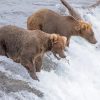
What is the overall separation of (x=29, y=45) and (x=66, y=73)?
139cm

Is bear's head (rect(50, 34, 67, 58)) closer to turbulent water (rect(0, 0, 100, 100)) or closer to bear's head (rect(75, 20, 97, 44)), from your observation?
turbulent water (rect(0, 0, 100, 100))

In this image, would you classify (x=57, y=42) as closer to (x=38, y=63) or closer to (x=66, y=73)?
(x=38, y=63)

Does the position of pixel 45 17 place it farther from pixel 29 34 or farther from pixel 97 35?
pixel 97 35

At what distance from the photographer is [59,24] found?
25.9ft

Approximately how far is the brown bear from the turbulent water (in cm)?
23

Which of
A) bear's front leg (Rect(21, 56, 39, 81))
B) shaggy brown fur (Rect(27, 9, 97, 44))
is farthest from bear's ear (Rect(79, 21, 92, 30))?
bear's front leg (Rect(21, 56, 39, 81))

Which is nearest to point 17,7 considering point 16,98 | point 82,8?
point 82,8

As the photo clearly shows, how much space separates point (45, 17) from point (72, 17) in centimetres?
44

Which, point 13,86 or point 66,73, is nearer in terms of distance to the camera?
point 13,86

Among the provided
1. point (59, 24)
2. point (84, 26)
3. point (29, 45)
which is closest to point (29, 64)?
point (29, 45)

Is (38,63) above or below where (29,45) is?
below

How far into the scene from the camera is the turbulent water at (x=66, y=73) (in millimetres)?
6832

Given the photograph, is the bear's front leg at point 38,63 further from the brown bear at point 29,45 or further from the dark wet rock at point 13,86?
the dark wet rock at point 13,86

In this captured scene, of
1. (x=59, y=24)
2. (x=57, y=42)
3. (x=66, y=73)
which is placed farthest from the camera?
(x=59, y=24)
